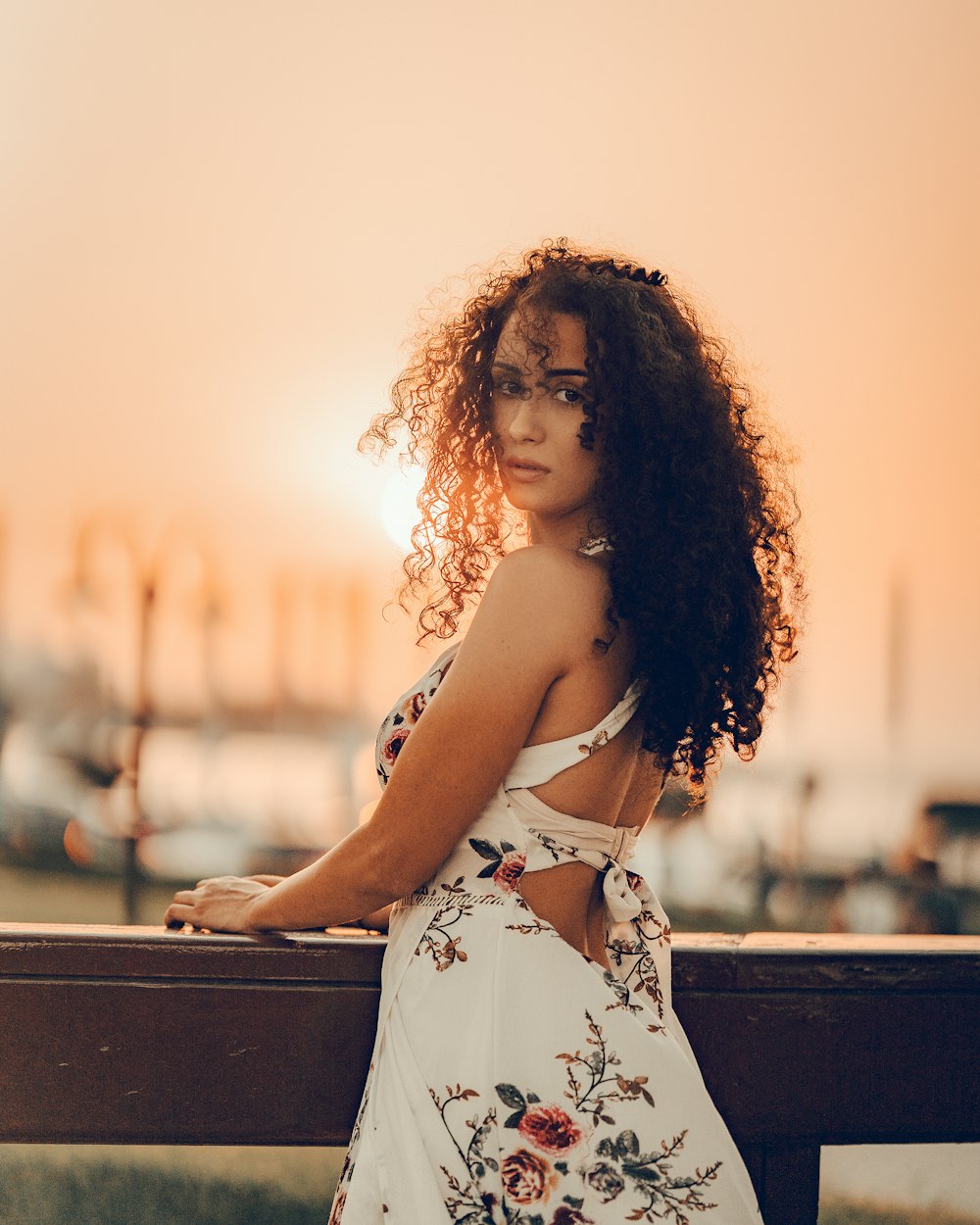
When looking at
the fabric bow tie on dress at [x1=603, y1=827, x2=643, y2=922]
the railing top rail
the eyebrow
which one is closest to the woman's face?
the eyebrow

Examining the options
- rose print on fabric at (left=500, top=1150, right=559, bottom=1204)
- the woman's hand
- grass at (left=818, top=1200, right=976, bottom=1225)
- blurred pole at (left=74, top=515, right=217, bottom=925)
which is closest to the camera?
rose print on fabric at (left=500, top=1150, right=559, bottom=1204)

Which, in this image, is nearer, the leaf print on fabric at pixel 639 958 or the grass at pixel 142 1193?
the leaf print on fabric at pixel 639 958

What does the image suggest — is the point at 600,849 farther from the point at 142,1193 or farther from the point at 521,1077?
the point at 142,1193

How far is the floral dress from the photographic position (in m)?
1.13

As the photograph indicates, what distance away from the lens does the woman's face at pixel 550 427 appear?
4.59 ft

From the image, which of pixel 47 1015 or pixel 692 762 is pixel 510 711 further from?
pixel 47 1015

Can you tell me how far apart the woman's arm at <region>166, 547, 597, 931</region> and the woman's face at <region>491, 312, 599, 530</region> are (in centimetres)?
15

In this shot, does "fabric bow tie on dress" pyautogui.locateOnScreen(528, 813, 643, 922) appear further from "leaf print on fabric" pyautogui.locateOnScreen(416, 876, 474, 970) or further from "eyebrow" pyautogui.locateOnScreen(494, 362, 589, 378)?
"eyebrow" pyautogui.locateOnScreen(494, 362, 589, 378)

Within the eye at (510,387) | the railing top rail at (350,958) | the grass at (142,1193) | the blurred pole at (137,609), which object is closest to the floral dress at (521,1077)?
the railing top rail at (350,958)

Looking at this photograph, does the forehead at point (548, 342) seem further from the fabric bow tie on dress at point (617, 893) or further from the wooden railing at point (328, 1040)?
the wooden railing at point (328, 1040)

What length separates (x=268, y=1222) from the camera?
1.50 metres

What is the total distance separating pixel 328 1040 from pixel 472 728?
1.35ft

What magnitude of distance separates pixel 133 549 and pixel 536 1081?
33.8 feet

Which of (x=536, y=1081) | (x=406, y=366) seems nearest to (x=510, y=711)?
(x=536, y=1081)
